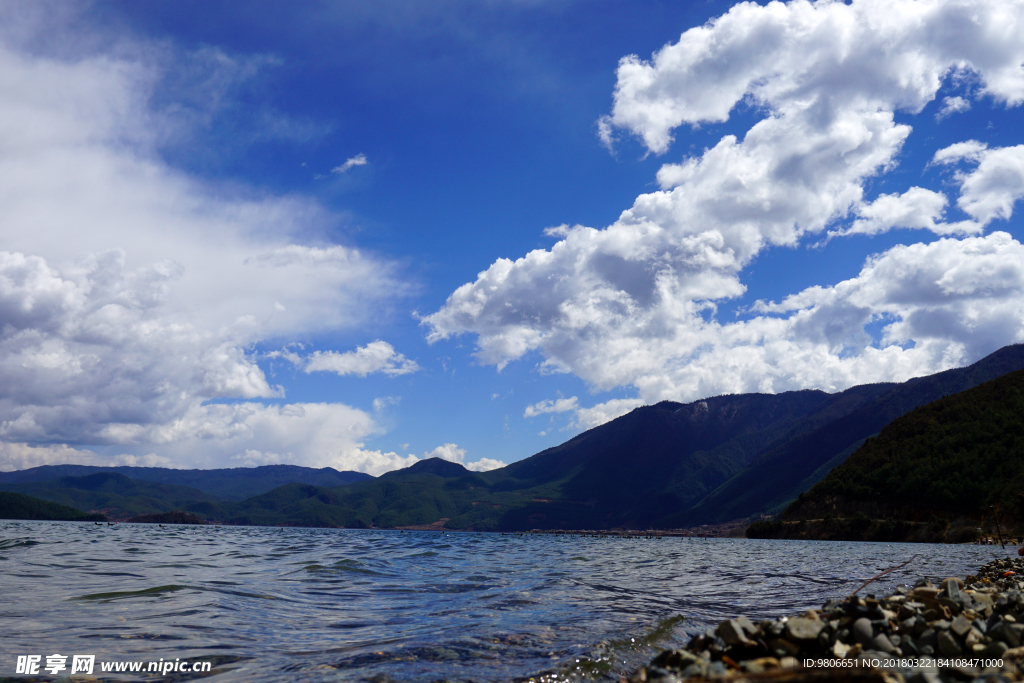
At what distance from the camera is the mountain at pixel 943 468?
458ft

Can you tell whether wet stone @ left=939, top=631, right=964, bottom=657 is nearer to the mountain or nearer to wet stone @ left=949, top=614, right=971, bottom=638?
wet stone @ left=949, top=614, right=971, bottom=638

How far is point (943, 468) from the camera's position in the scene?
154375 mm

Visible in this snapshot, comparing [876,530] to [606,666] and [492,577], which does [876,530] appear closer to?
[492,577]

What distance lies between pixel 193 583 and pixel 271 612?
8823 mm

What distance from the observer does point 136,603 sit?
66.3 feet

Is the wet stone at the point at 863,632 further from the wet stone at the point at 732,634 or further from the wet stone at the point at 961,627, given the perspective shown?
the wet stone at the point at 732,634

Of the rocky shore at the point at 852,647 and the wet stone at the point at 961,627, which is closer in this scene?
the rocky shore at the point at 852,647

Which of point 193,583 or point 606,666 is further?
point 193,583

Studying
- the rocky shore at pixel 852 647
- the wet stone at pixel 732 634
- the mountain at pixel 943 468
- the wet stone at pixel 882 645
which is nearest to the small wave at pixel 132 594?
the rocky shore at pixel 852 647

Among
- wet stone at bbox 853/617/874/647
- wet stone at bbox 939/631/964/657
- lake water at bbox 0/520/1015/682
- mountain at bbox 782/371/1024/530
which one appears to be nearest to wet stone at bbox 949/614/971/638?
wet stone at bbox 939/631/964/657

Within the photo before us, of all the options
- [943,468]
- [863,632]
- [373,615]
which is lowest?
[943,468]

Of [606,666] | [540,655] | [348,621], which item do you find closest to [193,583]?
[348,621]

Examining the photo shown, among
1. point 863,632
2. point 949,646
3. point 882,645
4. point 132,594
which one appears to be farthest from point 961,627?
point 132,594

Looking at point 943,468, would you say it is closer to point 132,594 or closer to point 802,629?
point 802,629
